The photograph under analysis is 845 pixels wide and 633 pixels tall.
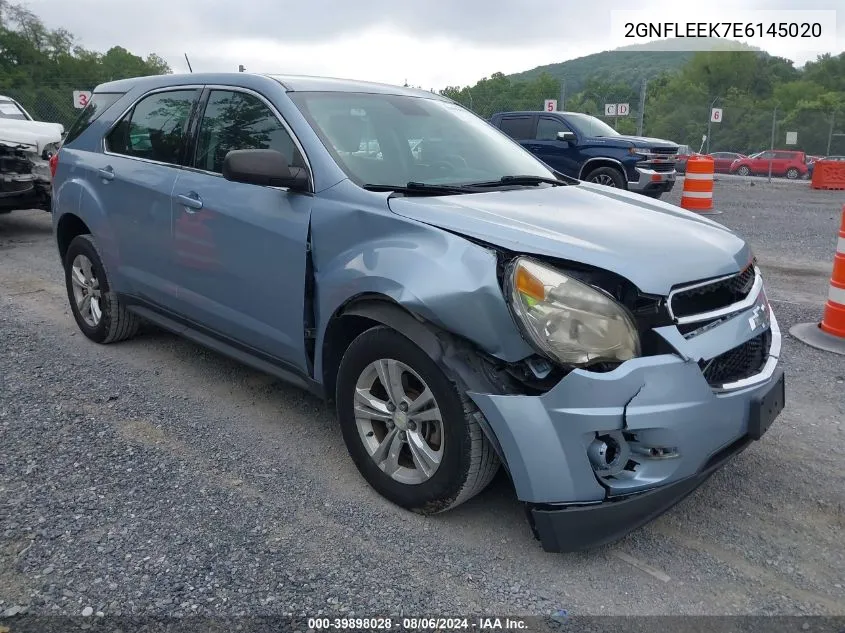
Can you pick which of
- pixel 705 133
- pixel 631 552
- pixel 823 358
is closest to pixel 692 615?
pixel 631 552

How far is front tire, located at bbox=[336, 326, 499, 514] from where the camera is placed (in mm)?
2680

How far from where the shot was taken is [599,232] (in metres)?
2.82

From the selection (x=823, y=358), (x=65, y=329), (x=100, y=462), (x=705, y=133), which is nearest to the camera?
(x=100, y=462)

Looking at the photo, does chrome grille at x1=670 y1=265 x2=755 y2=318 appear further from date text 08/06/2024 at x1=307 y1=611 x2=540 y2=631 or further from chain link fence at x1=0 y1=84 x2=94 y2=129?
chain link fence at x1=0 y1=84 x2=94 y2=129

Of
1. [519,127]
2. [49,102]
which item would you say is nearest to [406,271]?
[519,127]

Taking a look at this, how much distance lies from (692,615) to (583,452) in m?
0.66

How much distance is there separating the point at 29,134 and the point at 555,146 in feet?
30.3

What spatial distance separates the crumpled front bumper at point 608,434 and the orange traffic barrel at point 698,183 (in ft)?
33.0

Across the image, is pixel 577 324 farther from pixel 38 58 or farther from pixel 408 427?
pixel 38 58

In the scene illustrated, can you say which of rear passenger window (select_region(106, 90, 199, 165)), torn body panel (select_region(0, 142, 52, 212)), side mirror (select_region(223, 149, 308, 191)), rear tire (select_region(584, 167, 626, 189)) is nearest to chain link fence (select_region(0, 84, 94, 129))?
torn body panel (select_region(0, 142, 52, 212))

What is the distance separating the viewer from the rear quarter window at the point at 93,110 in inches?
192

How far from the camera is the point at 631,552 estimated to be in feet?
9.17

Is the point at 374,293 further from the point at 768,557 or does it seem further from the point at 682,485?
the point at 768,557

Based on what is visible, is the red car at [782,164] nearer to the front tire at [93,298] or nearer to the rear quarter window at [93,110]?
the rear quarter window at [93,110]
